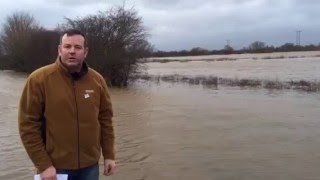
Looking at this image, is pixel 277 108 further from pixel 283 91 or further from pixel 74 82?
pixel 74 82

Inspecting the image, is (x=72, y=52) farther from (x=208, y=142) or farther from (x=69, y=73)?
(x=208, y=142)

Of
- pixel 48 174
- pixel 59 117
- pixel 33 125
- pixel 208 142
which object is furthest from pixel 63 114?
pixel 208 142

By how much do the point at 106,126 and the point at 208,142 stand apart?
8.91 meters

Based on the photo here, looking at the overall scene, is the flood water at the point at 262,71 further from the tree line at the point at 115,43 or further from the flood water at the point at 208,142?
the flood water at the point at 208,142

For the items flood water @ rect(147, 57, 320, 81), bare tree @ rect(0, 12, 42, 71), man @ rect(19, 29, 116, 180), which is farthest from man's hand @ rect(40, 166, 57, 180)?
bare tree @ rect(0, 12, 42, 71)

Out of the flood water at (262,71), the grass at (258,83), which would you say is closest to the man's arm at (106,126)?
the grass at (258,83)

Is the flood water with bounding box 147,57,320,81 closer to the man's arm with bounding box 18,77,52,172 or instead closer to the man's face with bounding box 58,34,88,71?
the man's face with bounding box 58,34,88,71

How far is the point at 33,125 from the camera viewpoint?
3.71 metres

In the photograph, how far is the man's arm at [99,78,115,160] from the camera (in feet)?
13.5

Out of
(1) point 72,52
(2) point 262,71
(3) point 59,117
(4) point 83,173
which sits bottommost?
(2) point 262,71

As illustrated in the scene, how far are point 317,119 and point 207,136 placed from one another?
593cm

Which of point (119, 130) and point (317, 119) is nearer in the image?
point (119, 130)

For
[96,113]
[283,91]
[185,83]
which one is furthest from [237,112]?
[185,83]

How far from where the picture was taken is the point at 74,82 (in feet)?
12.4
